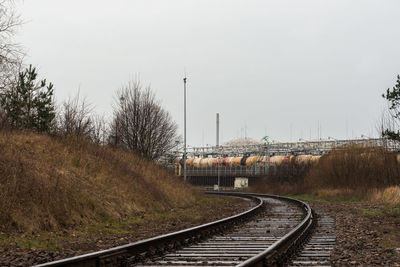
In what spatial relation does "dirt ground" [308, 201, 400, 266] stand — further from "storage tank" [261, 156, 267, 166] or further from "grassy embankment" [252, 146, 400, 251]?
"storage tank" [261, 156, 267, 166]

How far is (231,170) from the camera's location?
70.3 meters

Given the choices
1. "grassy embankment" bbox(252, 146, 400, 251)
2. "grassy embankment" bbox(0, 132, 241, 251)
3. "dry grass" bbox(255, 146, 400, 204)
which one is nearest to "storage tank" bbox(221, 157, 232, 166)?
"dry grass" bbox(255, 146, 400, 204)

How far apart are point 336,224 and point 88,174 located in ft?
30.1

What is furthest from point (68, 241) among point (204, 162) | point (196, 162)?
point (196, 162)

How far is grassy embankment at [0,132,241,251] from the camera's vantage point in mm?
11766

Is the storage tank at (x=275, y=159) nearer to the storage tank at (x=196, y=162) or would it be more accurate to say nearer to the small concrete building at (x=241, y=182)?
the small concrete building at (x=241, y=182)

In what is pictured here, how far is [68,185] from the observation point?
48.9 feet

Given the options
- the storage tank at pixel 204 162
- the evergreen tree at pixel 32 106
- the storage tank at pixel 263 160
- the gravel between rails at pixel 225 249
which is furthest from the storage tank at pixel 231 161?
the gravel between rails at pixel 225 249

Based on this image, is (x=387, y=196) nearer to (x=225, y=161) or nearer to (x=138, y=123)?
(x=138, y=123)

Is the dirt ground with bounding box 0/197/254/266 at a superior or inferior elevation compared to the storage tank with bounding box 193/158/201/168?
inferior

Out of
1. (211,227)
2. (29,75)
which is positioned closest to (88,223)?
(211,227)

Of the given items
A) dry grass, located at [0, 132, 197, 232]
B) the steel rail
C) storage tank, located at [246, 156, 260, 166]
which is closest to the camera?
the steel rail

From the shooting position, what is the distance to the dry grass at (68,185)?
12.3 metres

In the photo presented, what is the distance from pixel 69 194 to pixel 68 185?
0.77m
